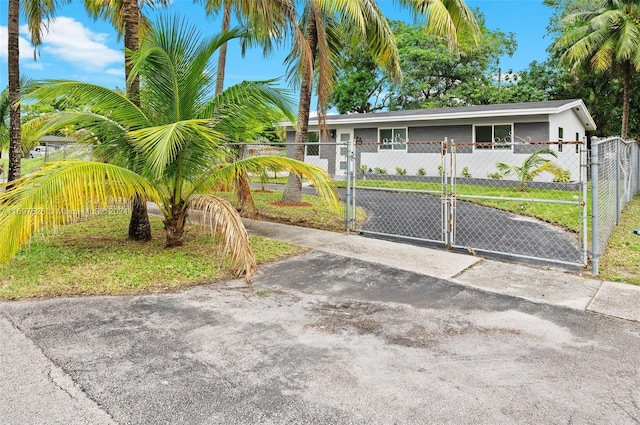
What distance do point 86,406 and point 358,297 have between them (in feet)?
9.56

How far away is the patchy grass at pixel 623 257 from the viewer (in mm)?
5598

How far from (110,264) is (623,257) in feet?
24.6

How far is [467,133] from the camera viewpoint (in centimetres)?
1781

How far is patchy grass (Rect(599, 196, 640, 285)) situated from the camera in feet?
18.4

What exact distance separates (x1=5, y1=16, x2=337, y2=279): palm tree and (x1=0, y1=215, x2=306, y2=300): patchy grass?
1.61 feet

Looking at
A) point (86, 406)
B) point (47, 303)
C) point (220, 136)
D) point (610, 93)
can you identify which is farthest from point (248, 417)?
point (610, 93)

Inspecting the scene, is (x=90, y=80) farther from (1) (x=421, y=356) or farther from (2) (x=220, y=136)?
(1) (x=421, y=356)

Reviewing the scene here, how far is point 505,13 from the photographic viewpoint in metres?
32.3

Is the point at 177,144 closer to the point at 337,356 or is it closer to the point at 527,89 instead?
the point at 337,356

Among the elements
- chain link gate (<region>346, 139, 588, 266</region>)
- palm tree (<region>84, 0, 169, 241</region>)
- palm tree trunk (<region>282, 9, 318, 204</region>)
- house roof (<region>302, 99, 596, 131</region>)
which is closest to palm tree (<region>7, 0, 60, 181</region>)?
palm tree (<region>84, 0, 169, 241</region>)

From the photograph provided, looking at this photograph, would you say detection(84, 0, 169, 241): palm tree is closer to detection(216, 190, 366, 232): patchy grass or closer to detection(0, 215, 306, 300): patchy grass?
detection(0, 215, 306, 300): patchy grass

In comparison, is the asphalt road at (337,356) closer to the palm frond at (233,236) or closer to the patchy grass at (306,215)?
the palm frond at (233,236)

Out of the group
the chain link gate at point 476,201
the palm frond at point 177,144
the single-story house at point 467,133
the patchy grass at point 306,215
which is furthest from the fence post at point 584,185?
the single-story house at point 467,133

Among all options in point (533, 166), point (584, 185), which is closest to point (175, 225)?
point (584, 185)
